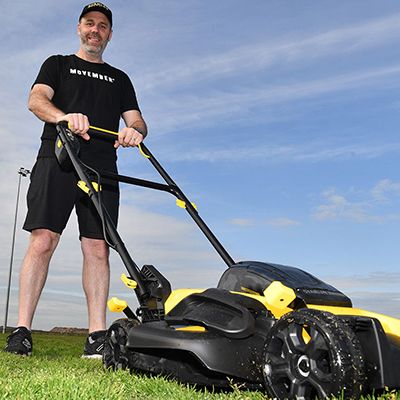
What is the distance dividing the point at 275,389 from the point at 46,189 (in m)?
3.44

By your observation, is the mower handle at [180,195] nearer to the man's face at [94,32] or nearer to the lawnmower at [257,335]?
the lawnmower at [257,335]

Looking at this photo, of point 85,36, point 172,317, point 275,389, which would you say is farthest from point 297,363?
point 85,36

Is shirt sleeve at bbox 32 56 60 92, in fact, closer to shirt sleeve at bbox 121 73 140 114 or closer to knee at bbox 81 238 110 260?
shirt sleeve at bbox 121 73 140 114

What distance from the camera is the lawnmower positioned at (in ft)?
9.23

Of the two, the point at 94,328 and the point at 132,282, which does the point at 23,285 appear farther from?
the point at 132,282

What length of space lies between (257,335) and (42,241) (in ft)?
9.87

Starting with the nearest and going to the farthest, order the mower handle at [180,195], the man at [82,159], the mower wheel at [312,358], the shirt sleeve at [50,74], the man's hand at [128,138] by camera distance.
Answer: the mower wheel at [312,358] < the mower handle at [180,195] < the man's hand at [128,138] < the man at [82,159] < the shirt sleeve at [50,74]

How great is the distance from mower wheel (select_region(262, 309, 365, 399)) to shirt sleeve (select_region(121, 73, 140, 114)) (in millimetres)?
3975

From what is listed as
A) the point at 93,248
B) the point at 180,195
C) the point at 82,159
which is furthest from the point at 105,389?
the point at 82,159

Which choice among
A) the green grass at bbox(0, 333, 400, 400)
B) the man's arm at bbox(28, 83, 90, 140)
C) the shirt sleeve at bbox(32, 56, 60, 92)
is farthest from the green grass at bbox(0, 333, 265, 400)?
the shirt sleeve at bbox(32, 56, 60, 92)

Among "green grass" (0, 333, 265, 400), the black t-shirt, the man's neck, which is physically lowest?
"green grass" (0, 333, 265, 400)

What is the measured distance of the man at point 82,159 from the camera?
18.8 feet

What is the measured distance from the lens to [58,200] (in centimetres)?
575

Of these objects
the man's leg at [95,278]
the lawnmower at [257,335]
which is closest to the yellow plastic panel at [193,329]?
the lawnmower at [257,335]
